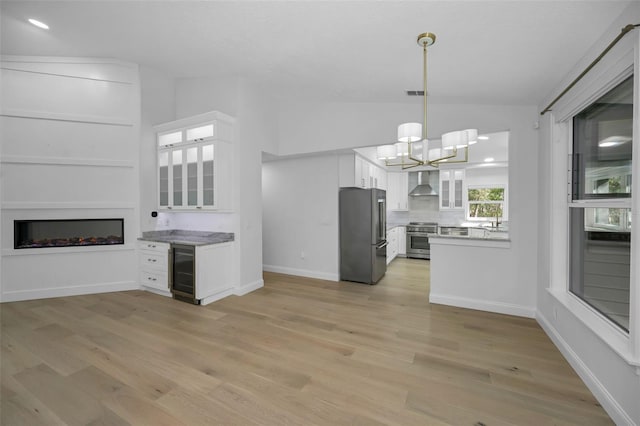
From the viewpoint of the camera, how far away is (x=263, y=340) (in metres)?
2.66

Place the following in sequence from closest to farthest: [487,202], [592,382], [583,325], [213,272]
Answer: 1. [592,382]
2. [583,325]
3. [213,272]
4. [487,202]

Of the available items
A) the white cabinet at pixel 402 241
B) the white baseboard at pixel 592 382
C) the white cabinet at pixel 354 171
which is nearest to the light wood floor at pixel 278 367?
the white baseboard at pixel 592 382

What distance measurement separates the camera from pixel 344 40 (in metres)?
2.44

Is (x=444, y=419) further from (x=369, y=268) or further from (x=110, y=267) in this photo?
(x=110, y=267)

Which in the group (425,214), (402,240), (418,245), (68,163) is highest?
(68,163)

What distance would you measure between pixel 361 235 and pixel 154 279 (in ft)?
10.9

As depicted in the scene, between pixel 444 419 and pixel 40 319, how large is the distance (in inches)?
166

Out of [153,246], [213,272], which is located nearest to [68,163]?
[153,246]

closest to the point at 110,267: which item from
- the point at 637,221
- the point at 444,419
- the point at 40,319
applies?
the point at 40,319

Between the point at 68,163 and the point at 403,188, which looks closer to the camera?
the point at 68,163

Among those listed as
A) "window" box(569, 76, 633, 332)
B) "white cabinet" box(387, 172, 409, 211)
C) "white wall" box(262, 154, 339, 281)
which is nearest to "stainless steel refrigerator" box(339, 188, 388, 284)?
"white wall" box(262, 154, 339, 281)

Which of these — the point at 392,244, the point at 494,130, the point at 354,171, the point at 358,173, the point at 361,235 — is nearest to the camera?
the point at 494,130

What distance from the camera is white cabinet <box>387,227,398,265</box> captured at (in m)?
6.06

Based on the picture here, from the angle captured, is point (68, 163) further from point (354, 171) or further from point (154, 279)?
point (354, 171)
